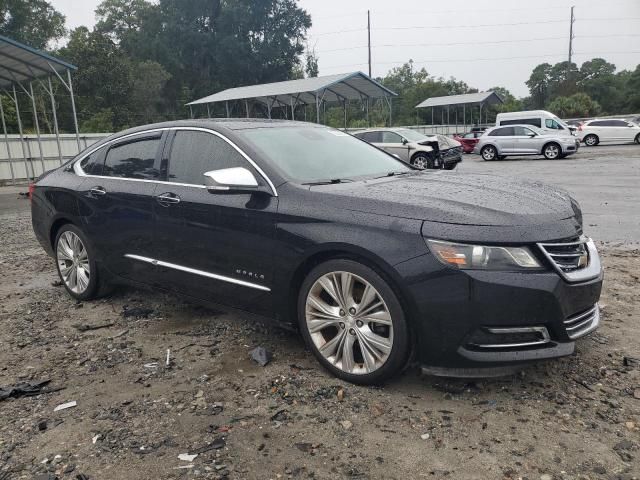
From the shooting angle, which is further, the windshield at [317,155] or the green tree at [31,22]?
the green tree at [31,22]

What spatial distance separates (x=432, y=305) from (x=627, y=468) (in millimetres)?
1112

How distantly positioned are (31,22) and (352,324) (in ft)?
172

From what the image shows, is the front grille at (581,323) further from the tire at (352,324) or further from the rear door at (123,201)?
the rear door at (123,201)

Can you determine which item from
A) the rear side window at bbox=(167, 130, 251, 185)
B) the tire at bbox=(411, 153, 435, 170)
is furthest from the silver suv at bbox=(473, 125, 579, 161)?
the rear side window at bbox=(167, 130, 251, 185)

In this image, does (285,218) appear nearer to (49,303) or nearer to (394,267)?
(394,267)

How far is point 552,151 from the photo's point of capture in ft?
75.8

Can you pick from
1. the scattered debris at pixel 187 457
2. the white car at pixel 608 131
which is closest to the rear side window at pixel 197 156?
the scattered debris at pixel 187 457

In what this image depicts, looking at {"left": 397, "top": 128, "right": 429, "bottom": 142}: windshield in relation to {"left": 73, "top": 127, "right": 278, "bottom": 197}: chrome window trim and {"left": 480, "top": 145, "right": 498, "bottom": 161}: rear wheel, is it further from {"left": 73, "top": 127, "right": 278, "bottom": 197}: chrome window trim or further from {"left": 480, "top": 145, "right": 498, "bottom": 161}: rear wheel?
{"left": 73, "top": 127, "right": 278, "bottom": 197}: chrome window trim

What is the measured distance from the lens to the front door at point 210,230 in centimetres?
354

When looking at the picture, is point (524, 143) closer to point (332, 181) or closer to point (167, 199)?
point (332, 181)

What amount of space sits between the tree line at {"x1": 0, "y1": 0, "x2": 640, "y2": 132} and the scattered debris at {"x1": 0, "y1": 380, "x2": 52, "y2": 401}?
36970mm

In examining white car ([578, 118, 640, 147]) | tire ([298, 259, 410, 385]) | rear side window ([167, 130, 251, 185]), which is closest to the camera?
tire ([298, 259, 410, 385])

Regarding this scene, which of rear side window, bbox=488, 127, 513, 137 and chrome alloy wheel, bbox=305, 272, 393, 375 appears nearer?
chrome alloy wheel, bbox=305, 272, 393, 375

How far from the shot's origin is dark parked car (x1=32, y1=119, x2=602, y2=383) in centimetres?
284
